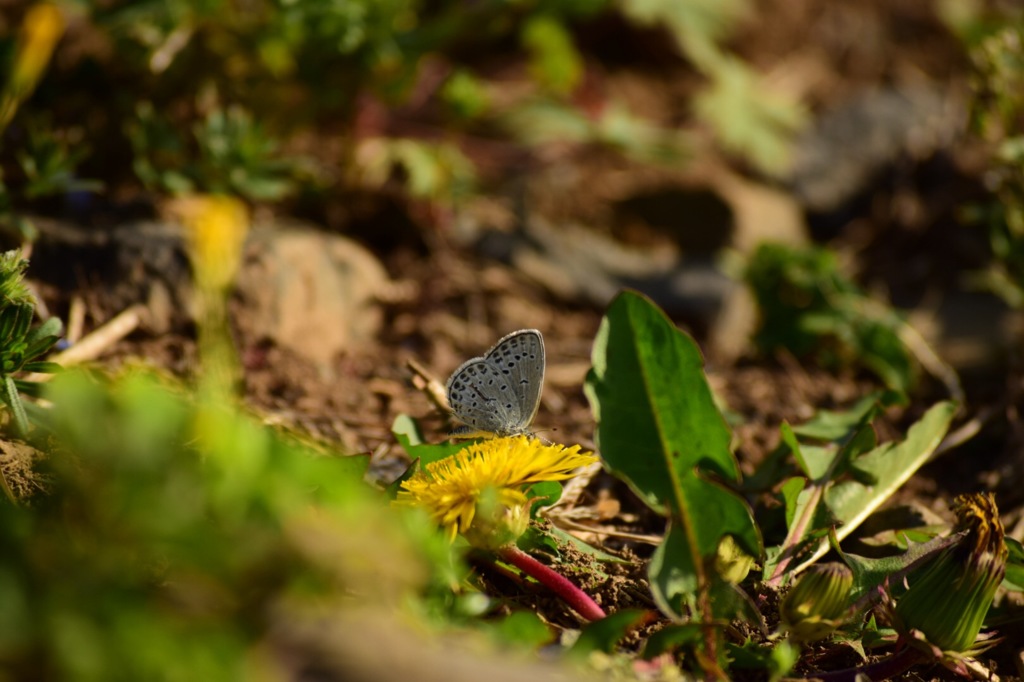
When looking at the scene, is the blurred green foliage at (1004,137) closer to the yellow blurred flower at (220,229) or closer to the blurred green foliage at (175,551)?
the yellow blurred flower at (220,229)

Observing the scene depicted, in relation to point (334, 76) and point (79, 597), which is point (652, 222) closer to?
point (334, 76)

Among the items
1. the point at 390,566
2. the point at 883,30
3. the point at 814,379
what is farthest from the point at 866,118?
the point at 390,566

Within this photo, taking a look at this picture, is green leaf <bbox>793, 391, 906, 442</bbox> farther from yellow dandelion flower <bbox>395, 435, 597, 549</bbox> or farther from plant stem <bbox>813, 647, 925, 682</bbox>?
yellow dandelion flower <bbox>395, 435, 597, 549</bbox>

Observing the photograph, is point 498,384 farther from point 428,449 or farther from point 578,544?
point 578,544

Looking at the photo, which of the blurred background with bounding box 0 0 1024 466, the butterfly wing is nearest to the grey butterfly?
the butterfly wing

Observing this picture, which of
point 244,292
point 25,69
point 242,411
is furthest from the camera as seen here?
point 244,292

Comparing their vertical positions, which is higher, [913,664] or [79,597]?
[79,597]
